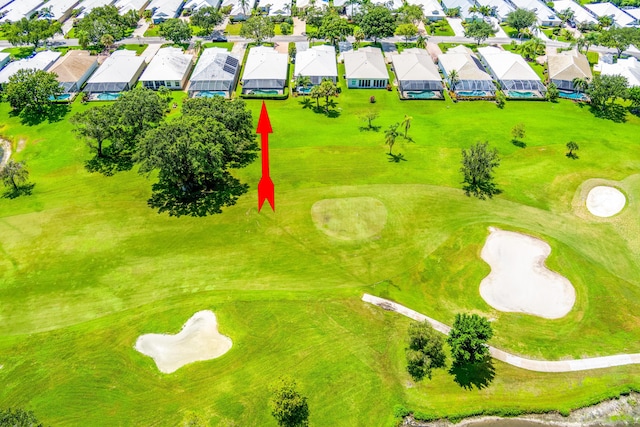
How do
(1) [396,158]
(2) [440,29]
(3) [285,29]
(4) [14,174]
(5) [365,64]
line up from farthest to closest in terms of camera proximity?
(2) [440,29] < (3) [285,29] < (5) [365,64] < (1) [396,158] < (4) [14,174]

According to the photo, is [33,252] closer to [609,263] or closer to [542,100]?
[609,263]

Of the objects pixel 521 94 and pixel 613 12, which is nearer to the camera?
pixel 521 94

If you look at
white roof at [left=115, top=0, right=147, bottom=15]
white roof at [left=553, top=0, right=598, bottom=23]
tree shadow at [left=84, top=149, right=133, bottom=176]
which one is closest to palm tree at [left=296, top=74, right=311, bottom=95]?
tree shadow at [left=84, top=149, right=133, bottom=176]

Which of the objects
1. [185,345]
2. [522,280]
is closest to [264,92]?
[185,345]

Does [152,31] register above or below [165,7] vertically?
below

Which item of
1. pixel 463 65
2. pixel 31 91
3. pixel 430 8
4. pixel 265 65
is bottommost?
pixel 31 91

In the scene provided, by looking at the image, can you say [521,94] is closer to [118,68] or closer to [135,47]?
[118,68]

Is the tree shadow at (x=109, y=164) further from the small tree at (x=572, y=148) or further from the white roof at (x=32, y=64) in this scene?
the small tree at (x=572, y=148)
